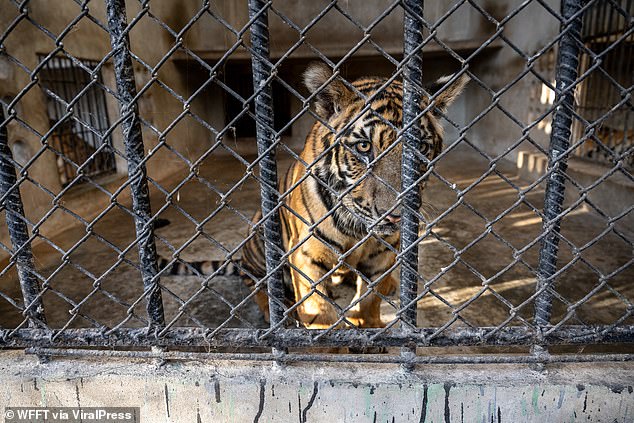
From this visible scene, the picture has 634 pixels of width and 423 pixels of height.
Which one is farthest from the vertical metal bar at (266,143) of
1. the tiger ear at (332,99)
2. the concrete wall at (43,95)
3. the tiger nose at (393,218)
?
the concrete wall at (43,95)

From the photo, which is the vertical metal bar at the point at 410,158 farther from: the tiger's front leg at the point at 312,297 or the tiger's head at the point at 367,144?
the tiger's front leg at the point at 312,297

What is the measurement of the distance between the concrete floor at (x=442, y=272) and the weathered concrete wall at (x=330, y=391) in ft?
0.62

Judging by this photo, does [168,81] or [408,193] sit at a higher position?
[168,81]

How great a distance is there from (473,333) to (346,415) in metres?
0.49

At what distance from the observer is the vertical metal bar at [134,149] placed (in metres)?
1.22

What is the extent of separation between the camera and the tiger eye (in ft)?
6.48

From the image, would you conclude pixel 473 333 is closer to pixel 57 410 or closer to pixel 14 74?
pixel 57 410

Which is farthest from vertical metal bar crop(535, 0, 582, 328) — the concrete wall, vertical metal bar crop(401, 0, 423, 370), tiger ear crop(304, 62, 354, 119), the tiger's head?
the concrete wall

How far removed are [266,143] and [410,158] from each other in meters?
0.43

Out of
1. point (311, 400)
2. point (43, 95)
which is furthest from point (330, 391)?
point (43, 95)

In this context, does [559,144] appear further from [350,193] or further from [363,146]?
[350,193]

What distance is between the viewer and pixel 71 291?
3014 mm

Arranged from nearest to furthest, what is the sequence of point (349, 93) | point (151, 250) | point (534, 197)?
point (151, 250) < point (349, 93) < point (534, 197)

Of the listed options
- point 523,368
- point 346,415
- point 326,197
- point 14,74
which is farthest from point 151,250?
point 14,74
